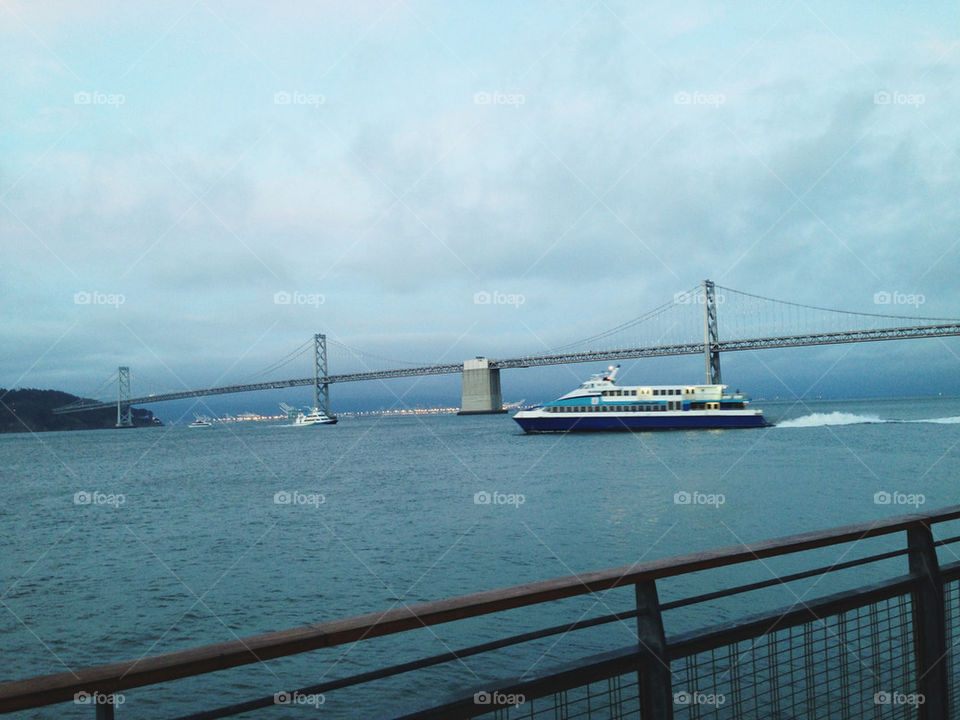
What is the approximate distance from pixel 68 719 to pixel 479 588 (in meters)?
4.94

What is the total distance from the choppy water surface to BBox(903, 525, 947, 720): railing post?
184cm

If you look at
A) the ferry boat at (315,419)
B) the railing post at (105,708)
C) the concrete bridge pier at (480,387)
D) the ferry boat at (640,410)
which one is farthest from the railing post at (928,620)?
the ferry boat at (315,419)

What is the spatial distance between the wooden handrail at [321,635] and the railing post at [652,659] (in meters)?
0.08

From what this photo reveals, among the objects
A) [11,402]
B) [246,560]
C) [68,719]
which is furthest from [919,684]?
[11,402]

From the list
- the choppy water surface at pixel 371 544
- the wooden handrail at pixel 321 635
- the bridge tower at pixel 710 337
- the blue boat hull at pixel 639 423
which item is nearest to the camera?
the wooden handrail at pixel 321 635

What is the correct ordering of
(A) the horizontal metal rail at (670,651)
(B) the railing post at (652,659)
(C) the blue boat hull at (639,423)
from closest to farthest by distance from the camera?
(A) the horizontal metal rail at (670,651), (B) the railing post at (652,659), (C) the blue boat hull at (639,423)

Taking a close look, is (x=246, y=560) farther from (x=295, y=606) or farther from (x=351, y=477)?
(x=351, y=477)

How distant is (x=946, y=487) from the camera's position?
17938mm

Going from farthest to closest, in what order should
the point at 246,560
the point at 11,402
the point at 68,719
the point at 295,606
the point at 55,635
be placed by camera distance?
the point at 11,402 → the point at 246,560 → the point at 295,606 → the point at 55,635 → the point at 68,719

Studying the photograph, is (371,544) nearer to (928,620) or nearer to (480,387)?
(928,620)

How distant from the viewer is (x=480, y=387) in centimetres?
7675

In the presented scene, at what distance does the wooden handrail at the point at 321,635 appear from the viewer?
1262 mm

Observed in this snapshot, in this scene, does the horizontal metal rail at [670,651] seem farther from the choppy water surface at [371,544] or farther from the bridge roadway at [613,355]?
the bridge roadway at [613,355]

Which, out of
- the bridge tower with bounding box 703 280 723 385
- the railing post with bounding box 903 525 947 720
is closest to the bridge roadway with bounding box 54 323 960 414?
the bridge tower with bounding box 703 280 723 385
